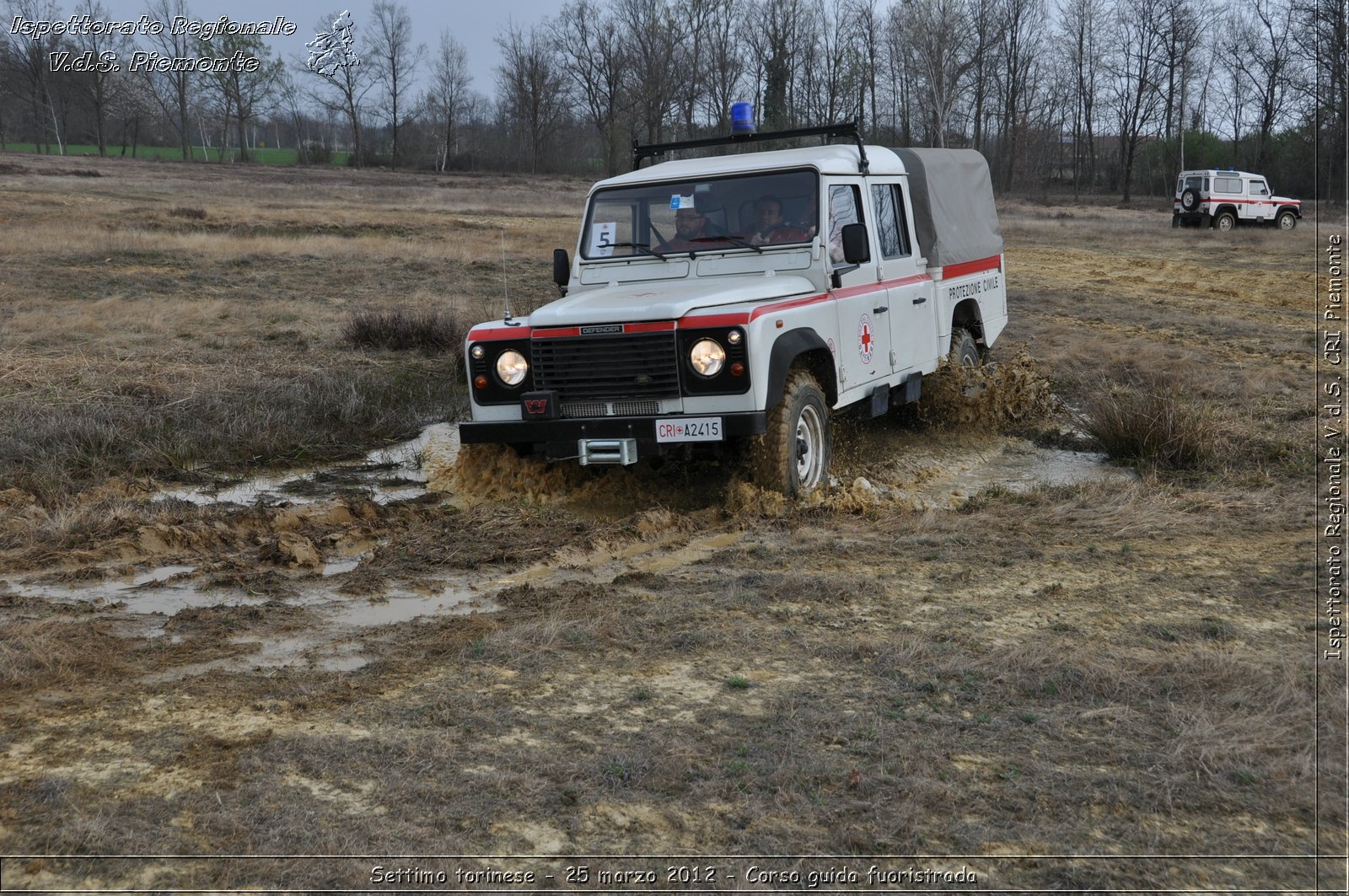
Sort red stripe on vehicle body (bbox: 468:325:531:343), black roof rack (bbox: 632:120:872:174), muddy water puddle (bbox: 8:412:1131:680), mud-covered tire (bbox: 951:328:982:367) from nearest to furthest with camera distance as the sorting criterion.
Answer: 1. muddy water puddle (bbox: 8:412:1131:680)
2. red stripe on vehicle body (bbox: 468:325:531:343)
3. black roof rack (bbox: 632:120:872:174)
4. mud-covered tire (bbox: 951:328:982:367)

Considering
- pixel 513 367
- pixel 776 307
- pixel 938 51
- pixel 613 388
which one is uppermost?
pixel 938 51

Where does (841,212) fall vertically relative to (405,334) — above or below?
above

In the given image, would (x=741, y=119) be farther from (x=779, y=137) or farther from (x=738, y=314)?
(x=738, y=314)

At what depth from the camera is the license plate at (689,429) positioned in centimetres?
634

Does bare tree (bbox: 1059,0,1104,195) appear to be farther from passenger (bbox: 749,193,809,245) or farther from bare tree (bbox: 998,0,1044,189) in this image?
passenger (bbox: 749,193,809,245)

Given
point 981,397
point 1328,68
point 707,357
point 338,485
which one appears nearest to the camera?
point 707,357

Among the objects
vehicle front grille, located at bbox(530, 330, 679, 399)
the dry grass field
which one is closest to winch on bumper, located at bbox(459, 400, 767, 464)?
vehicle front grille, located at bbox(530, 330, 679, 399)

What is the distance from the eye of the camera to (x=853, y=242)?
712 centimetres

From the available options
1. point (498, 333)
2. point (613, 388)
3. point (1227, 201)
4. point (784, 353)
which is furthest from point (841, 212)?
point (1227, 201)

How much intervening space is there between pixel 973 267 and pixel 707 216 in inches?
124

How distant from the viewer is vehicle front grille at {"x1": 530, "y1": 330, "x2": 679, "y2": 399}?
252 inches

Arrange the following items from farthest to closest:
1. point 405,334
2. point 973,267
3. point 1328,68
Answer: point 1328,68 → point 405,334 → point 973,267

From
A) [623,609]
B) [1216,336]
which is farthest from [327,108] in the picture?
[623,609]

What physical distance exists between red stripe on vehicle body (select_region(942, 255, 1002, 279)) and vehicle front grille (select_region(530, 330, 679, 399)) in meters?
3.48
